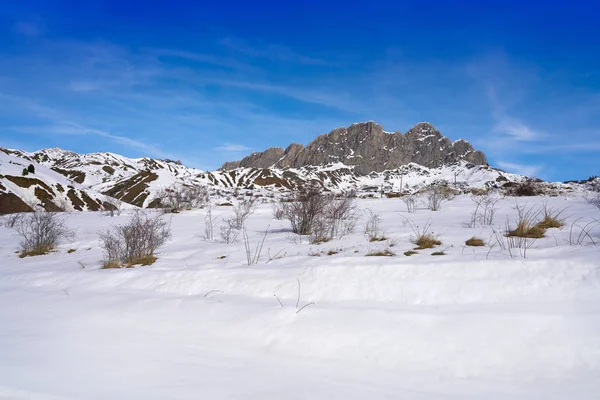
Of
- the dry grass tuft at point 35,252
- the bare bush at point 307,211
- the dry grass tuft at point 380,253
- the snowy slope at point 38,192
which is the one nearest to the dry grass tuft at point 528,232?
the dry grass tuft at point 380,253

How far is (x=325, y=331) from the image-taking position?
279 cm

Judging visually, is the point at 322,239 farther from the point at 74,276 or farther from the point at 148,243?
the point at 74,276

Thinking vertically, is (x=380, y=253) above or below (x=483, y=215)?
below

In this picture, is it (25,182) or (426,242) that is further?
(25,182)

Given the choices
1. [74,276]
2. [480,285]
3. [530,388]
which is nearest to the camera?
[530,388]

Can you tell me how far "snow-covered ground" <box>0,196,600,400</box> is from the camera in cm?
210

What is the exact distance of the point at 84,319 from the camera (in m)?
3.28

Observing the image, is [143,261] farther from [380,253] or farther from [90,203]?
[90,203]

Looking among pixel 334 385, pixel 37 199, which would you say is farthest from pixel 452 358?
pixel 37 199

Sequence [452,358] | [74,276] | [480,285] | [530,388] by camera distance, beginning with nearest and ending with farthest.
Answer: [530,388] < [452,358] < [480,285] < [74,276]

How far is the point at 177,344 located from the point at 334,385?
1.39 m

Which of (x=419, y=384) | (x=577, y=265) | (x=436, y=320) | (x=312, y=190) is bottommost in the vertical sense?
(x=419, y=384)

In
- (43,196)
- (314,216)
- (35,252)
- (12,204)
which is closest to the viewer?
(35,252)

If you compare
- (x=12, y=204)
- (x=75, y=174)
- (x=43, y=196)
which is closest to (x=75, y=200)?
(x=43, y=196)
